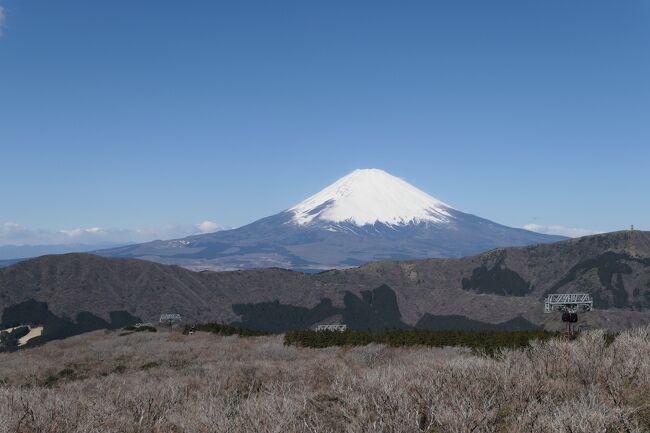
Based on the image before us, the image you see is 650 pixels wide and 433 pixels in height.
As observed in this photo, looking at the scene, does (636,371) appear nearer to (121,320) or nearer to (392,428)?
→ (392,428)

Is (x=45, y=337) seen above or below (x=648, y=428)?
below

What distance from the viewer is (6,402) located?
1181 cm

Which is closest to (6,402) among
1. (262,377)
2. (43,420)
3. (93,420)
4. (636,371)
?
(43,420)

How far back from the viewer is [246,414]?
33.5 feet

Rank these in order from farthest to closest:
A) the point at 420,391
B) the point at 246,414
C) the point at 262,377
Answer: the point at 262,377
the point at 420,391
the point at 246,414

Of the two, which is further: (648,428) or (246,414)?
(246,414)

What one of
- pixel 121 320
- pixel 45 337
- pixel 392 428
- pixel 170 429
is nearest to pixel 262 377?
pixel 170 429

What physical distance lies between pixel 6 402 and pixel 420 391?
29.3 ft

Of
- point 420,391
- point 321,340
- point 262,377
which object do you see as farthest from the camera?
point 321,340

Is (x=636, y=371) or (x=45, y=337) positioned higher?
(x=636, y=371)

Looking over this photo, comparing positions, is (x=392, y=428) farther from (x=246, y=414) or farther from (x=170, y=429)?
(x=170, y=429)

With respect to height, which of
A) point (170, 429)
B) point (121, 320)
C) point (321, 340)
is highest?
point (170, 429)

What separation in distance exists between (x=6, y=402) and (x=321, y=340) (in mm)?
25727

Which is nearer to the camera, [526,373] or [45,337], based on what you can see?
[526,373]
